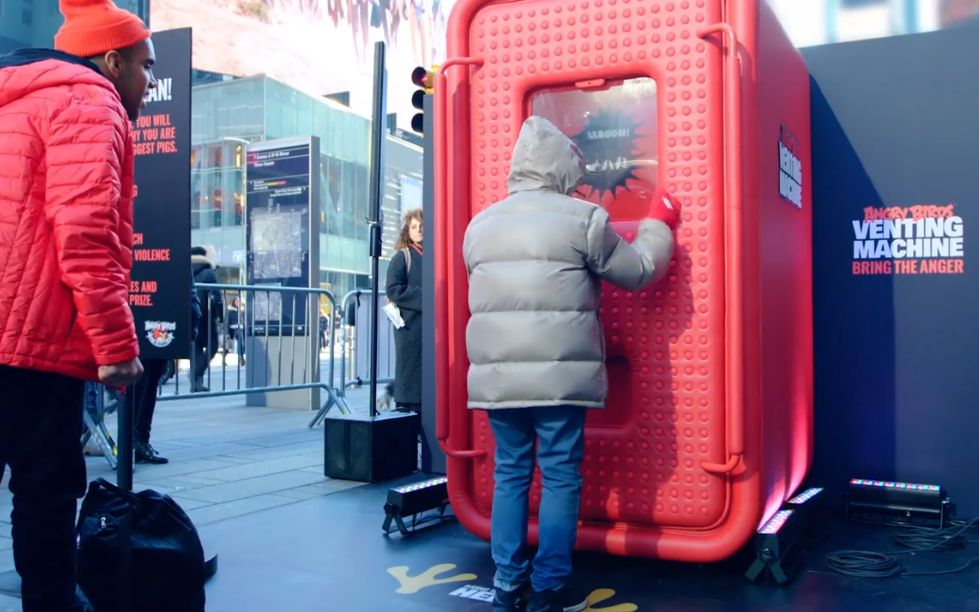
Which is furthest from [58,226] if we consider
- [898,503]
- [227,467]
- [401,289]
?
[227,467]

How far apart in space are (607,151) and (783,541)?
1.85 metres

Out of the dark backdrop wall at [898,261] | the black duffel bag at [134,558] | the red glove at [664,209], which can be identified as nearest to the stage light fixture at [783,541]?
the dark backdrop wall at [898,261]

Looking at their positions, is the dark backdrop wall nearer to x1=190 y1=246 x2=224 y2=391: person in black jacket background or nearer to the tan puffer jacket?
the tan puffer jacket

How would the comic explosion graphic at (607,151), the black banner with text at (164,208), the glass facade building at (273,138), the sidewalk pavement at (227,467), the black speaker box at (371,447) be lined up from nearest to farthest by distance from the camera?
the comic explosion graphic at (607,151), the black banner with text at (164,208), the sidewalk pavement at (227,467), the black speaker box at (371,447), the glass facade building at (273,138)

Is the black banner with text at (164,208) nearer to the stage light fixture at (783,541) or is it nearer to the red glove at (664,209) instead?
the red glove at (664,209)

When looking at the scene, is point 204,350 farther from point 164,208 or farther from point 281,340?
point 164,208

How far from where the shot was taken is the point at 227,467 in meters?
6.61

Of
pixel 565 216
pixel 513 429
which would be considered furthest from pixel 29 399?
pixel 565 216

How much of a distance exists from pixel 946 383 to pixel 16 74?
457 centimetres

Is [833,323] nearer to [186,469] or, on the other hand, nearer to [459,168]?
[459,168]

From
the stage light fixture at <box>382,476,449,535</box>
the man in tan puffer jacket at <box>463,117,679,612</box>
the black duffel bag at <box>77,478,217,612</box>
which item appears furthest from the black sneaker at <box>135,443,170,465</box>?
the man in tan puffer jacket at <box>463,117,679,612</box>

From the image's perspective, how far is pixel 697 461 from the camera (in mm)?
3684

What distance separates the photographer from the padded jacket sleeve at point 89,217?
2488 mm

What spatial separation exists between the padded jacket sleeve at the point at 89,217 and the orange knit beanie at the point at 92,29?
384mm
